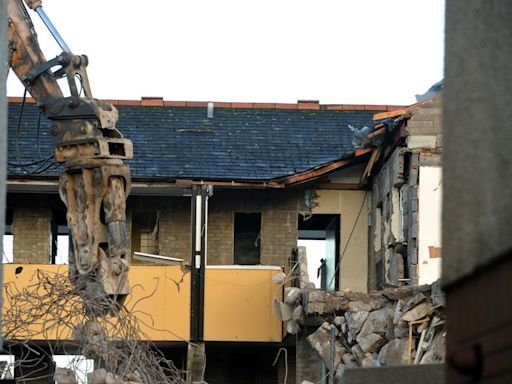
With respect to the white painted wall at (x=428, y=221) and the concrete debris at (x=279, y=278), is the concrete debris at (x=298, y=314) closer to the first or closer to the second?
the concrete debris at (x=279, y=278)

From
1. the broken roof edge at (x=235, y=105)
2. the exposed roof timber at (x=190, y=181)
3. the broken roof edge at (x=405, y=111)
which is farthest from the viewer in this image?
the broken roof edge at (x=235, y=105)

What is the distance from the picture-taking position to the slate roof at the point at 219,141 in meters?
30.3

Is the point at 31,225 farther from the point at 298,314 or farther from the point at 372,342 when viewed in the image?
the point at 372,342

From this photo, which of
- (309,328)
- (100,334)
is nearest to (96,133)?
(100,334)

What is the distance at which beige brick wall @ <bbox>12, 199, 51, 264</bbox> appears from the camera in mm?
30906

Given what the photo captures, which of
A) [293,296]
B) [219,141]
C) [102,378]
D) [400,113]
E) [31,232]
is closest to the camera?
[102,378]

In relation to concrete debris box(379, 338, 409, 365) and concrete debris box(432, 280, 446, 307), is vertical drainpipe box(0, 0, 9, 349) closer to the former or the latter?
concrete debris box(432, 280, 446, 307)

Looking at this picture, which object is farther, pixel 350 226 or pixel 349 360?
pixel 350 226

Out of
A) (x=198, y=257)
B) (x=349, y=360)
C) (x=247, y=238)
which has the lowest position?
(x=349, y=360)

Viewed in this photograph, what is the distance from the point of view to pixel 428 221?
82.9ft

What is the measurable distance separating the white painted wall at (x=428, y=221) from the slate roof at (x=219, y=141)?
5366 millimetres

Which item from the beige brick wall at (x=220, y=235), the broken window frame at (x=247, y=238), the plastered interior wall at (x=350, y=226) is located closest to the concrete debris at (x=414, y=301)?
the plastered interior wall at (x=350, y=226)

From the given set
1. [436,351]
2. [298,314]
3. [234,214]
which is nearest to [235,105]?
[234,214]

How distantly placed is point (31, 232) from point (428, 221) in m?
9.25
